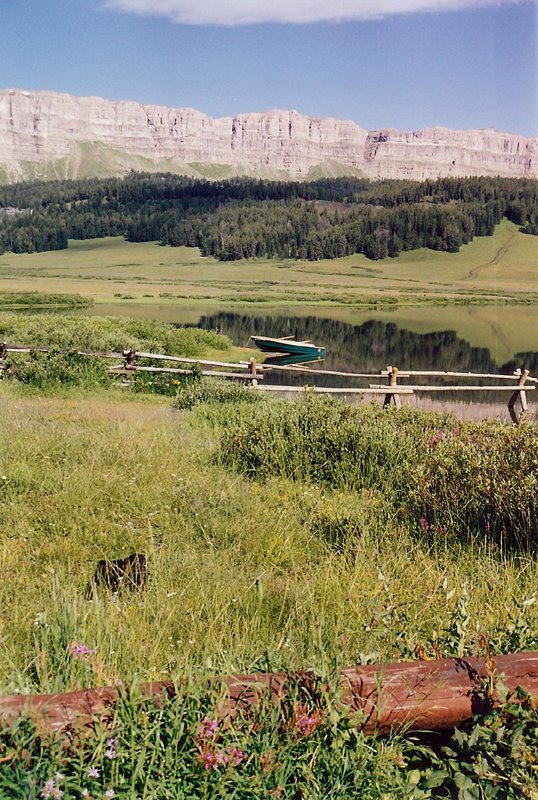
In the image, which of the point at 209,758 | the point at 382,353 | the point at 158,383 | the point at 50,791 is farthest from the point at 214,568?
the point at 382,353

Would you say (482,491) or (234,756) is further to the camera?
(482,491)

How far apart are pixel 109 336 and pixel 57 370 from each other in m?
12.2

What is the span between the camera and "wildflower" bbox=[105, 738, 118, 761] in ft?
8.74

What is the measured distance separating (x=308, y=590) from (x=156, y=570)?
1177 mm

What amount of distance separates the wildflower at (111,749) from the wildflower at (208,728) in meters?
0.34

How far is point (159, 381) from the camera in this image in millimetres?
25281

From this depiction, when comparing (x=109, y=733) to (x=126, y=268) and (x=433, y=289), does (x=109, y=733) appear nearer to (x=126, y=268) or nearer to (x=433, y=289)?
(x=433, y=289)

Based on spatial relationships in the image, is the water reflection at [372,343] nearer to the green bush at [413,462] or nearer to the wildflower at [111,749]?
the green bush at [413,462]

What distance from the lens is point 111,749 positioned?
278cm

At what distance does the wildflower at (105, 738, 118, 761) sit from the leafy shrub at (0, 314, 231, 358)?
2637 centimetres

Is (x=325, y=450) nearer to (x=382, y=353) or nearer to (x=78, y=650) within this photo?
(x=78, y=650)

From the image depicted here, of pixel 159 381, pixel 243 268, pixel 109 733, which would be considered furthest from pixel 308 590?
pixel 243 268

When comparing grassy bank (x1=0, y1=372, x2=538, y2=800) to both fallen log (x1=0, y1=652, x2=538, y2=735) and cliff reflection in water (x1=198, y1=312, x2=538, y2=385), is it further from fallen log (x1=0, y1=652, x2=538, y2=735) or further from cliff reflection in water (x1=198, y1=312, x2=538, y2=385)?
cliff reflection in water (x1=198, y1=312, x2=538, y2=385)

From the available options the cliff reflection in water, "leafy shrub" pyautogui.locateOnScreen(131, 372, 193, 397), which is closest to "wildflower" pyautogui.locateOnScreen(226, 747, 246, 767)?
"leafy shrub" pyautogui.locateOnScreen(131, 372, 193, 397)
